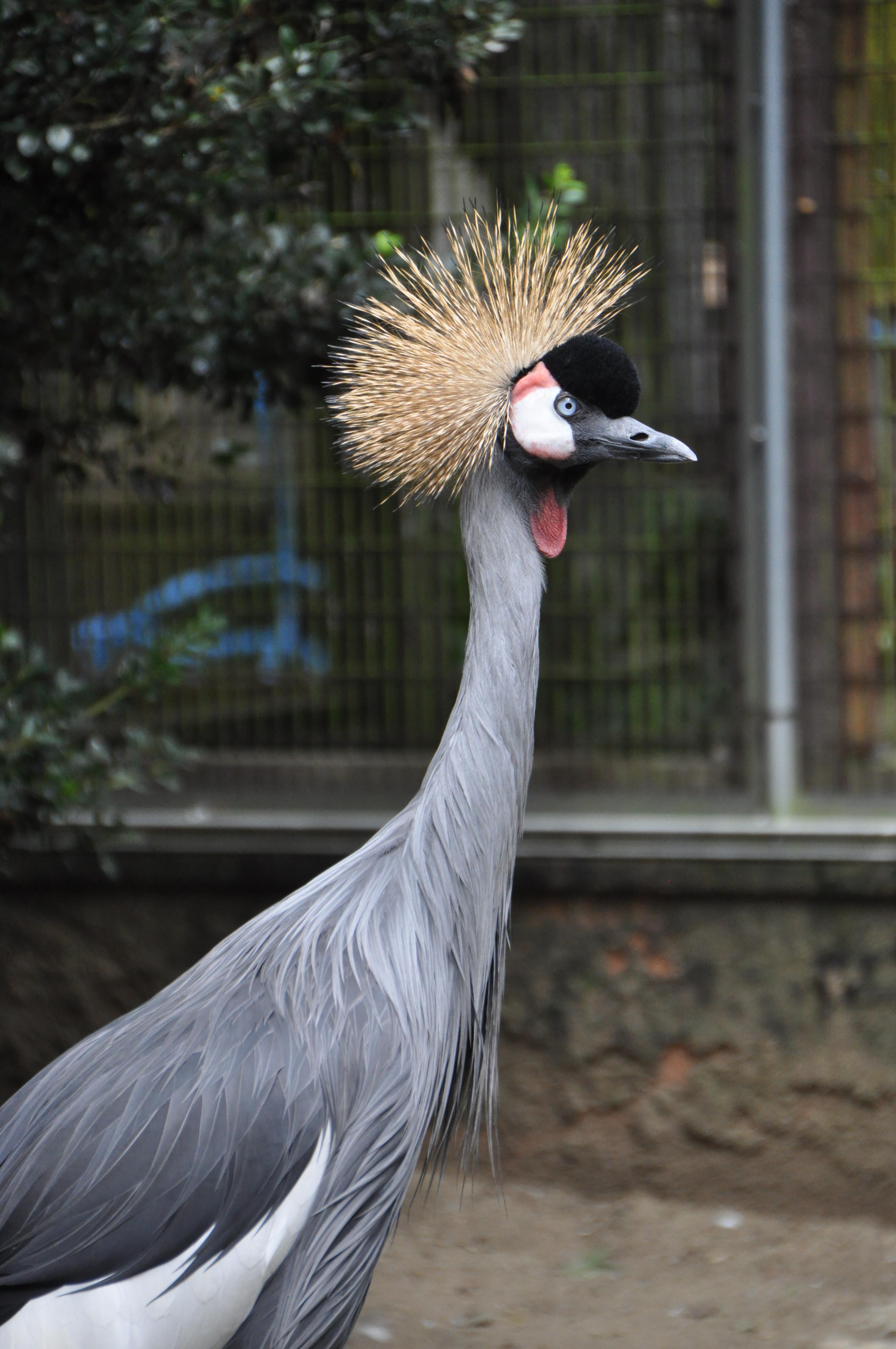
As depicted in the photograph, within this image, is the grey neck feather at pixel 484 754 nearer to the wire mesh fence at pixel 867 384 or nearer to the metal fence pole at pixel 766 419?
the metal fence pole at pixel 766 419

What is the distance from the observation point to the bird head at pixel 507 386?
1.96 m

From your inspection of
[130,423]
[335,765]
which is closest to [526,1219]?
[335,765]

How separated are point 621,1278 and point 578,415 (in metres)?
2.10

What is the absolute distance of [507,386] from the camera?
6.56 feet

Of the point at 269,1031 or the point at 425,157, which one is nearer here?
the point at 269,1031

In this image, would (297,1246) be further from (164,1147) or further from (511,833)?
(511,833)

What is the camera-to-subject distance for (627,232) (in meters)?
3.52

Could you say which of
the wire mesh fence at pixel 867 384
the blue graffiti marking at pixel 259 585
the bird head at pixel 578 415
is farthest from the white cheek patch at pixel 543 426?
the blue graffiti marking at pixel 259 585

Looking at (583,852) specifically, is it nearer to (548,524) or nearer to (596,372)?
(548,524)

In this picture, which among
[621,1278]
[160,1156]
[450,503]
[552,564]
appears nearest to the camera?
[160,1156]

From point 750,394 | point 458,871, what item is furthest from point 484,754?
point 750,394

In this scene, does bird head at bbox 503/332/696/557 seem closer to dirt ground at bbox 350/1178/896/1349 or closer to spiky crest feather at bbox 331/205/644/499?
spiky crest feather at bbox 331/205/644/499

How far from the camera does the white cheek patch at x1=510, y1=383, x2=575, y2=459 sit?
76.7 inches

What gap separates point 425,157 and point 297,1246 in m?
2.82
